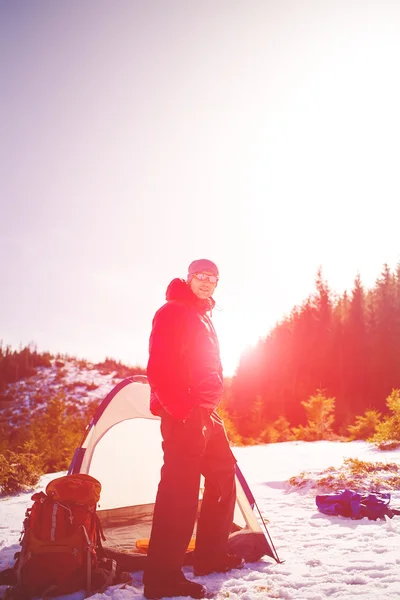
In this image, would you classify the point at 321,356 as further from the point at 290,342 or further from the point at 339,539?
the point at 339,539

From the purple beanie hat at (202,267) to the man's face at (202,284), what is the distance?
0.03 m

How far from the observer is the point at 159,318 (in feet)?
10.7

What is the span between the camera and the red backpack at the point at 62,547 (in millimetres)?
2852

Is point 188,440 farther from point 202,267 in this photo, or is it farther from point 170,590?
point 202,267

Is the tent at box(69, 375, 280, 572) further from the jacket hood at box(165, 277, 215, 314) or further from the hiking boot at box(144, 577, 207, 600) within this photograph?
the jacket hood at box(165, 277, 215, 314)

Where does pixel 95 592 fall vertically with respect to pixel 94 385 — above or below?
below

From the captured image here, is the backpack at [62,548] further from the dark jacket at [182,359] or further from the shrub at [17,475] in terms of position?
the shrub at [17,475]

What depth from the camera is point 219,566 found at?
11.3ft

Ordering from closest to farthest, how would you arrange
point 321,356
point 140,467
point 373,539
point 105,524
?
point 373,539
point 105,524
point 140,467
point 321,356

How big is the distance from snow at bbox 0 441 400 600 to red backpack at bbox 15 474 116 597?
132 millimetres

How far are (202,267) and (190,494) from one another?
176cm

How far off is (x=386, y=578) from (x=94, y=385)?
1248 inches

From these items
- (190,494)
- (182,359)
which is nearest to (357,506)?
(190,494)

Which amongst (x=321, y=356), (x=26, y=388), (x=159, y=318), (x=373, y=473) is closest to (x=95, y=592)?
(x=159, y=318)
